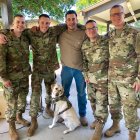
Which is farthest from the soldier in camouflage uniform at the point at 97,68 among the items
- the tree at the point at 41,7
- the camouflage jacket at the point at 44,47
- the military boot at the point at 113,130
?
the tree at the point at 41,7

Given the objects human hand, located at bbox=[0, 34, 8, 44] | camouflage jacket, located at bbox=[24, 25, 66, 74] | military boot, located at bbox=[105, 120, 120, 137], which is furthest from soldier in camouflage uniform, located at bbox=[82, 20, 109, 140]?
human hand, located at bbox=[0, 34, 8, 44]

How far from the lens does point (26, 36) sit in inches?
155

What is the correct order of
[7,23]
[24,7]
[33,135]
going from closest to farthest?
[33,135]
[7,23]
[24,7]

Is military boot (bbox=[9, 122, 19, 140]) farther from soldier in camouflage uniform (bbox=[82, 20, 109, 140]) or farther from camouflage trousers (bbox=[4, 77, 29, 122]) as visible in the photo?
soldier in camouflage uniform (bbox=[82, 20, 109, 140])

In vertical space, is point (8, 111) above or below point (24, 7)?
below

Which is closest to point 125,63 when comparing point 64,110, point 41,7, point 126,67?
point 126,67

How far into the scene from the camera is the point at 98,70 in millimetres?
3594

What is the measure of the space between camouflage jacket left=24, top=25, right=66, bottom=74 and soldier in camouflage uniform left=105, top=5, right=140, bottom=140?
108cm

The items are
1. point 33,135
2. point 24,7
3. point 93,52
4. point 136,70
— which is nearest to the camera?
point 136,70

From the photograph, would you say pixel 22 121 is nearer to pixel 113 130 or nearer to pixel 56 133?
pixel 56 133

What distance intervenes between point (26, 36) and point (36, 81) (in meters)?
0.75

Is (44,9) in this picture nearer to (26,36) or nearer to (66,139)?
(26,36)

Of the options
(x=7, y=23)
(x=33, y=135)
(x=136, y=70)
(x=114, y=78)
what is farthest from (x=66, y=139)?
(x=7, y=23)

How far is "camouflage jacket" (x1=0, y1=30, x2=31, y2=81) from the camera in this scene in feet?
11.5
